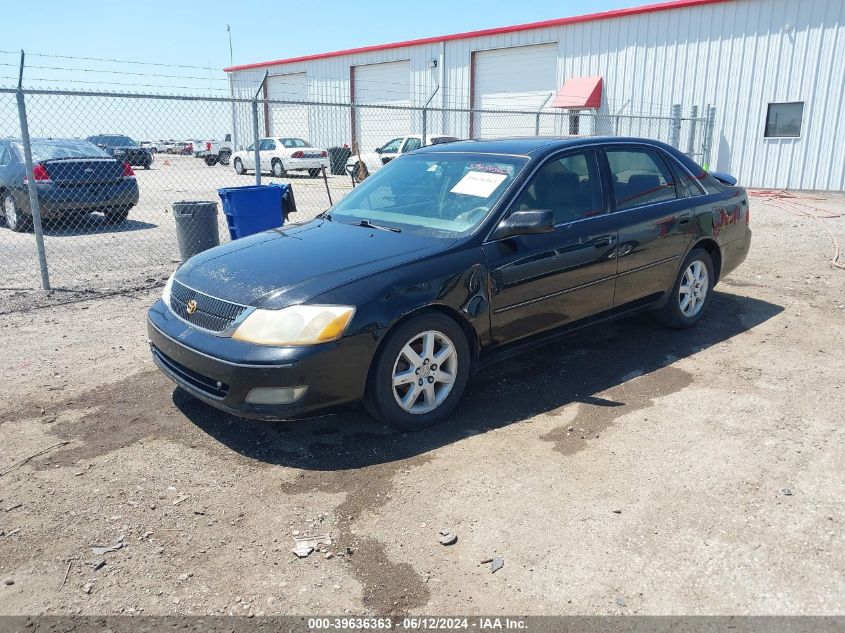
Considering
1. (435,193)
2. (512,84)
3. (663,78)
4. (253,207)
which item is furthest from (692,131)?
(435,193)

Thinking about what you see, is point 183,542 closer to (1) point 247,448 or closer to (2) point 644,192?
(1) point 247,448

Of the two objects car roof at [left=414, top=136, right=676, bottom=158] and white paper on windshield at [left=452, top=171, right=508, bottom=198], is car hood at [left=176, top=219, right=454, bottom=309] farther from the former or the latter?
car roof at [left=414, top=136, right=676, bottom=158]

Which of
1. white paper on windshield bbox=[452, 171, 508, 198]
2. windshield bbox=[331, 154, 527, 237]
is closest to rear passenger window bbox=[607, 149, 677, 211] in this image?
windshield bbox=[331, 154, 527, 237]

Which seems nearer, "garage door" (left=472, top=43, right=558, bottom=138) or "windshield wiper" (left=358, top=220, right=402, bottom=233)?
"windshield wiper" (left=358, top=220, right=402, bottom=233)

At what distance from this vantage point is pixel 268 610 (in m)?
2.51

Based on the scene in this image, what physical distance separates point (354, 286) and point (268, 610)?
64.8 inches

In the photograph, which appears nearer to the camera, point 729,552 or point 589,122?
point 729,552

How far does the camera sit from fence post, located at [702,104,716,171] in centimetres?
1948

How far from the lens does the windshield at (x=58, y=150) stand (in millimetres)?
10703

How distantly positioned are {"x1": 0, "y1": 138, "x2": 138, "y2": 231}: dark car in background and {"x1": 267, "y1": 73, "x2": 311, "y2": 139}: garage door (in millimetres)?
21046

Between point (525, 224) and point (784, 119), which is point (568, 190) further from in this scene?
point (784, 119)

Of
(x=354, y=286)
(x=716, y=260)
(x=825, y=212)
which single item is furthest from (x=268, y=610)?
Result: (x=825, y=212)

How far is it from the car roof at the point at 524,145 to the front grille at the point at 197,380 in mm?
2423

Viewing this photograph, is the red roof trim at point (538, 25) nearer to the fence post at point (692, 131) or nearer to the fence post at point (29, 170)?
the fence post at point (692, 131)
